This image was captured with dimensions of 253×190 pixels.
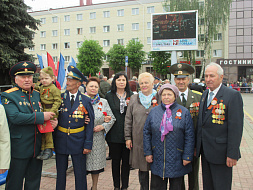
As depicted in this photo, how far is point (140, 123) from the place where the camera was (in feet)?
11.7

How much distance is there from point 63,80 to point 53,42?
133ft

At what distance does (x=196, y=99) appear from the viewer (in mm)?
3611

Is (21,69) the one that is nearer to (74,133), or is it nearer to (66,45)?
(74,133)

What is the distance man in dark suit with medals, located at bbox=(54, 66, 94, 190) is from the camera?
11.0 feet

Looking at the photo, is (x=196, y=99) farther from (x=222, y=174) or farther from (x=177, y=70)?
(x=222, y=174)

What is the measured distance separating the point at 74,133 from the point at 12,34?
10.9 metres

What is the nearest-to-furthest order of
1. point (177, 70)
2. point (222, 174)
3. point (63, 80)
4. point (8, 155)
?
1. point (8, 155)
2. point (222, 174)
3. point (177, 70)
4. point (63, 80)

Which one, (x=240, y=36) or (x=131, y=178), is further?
(x=240, y=36)

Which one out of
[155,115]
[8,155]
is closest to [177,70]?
[155,115]

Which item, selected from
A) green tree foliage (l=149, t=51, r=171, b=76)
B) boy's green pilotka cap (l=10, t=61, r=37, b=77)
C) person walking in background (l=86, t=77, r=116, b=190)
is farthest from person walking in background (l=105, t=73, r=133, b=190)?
green tree foliage (l=149, t=51, r=171, b=76)

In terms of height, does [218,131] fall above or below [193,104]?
below

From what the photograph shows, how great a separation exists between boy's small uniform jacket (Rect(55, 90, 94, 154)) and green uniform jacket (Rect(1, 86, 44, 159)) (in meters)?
0.37

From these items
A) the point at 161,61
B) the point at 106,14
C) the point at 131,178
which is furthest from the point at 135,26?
the point at 131,178

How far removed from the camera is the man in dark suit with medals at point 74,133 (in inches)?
132
